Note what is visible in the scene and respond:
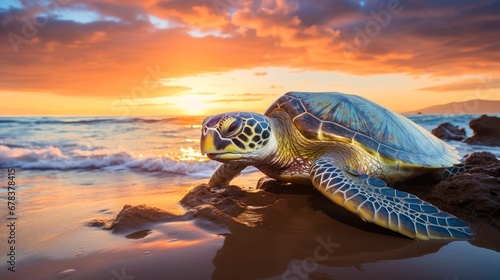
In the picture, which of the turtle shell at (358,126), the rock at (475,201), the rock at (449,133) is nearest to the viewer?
the rock at (475,201)

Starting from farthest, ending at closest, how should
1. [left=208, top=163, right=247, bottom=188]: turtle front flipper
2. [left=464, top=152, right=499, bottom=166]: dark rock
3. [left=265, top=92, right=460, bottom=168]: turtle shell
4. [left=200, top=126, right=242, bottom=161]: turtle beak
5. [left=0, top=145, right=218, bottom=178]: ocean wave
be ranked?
[left=0, top=145, right=218, bottom=178]: ocean wave < [left=464, top=152, right=499, bottom=166]: dark rock < [left=208, top=163, right=247, bottom=188]: turtle front flipper < [left=265, top=92, right=460, bottom=168]: turtle shell < [left=200, top=126, right=242, bottom=161]: turtle beak

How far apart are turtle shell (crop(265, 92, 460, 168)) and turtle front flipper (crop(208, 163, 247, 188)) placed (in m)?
0.75

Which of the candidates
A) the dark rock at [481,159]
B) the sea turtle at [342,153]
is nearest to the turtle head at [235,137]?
the sea turtle at [342,153]

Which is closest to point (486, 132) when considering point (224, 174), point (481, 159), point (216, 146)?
point (481, 159)

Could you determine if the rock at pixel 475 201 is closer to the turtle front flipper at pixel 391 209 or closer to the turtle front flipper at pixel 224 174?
the turtle front flipper at pixel 391 209

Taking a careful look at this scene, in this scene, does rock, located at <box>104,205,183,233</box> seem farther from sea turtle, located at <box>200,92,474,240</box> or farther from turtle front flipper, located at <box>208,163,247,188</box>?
turtle front flipper, located at <box>208,163,247,188</box>

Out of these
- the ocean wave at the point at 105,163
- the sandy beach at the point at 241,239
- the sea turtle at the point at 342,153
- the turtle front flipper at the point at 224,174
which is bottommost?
the ocean wave at the point at 105,163

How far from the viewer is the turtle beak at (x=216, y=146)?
2.54m

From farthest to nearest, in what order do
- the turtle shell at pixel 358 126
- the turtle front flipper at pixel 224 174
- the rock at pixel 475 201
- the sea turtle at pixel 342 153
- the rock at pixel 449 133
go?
the rock at pixel 449 133 < the turtle front flipper at pixel 224 174 < the turtle shell at pixel 358 126 < the rock at pixel 475 201 < the sea turtle at pixel 342 153

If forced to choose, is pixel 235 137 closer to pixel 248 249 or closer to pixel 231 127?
pixel 231 127

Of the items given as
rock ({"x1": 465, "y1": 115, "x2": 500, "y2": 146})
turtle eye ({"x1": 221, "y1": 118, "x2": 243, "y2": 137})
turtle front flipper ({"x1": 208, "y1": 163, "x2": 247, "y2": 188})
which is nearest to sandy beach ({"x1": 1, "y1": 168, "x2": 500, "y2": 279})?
turtle eye ({"x1": 221, "y1": 118, "x2": 243, "y2": 137})

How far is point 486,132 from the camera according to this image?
424 inches

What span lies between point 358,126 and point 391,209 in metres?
1.16

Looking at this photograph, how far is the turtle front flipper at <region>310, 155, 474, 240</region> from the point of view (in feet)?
6.54
